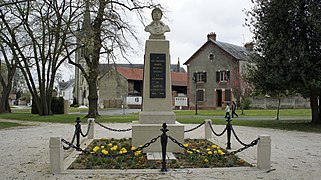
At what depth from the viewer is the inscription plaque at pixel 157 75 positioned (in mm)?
10891

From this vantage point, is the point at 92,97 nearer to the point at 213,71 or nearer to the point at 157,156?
the point at 157,156

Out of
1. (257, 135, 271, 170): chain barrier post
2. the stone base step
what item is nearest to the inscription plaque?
the stone base step

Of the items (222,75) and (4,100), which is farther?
(222,75)

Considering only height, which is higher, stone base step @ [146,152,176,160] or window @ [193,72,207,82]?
window @ [193,72,207,82]

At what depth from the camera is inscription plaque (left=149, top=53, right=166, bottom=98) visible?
429 inches

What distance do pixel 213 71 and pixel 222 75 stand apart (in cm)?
156

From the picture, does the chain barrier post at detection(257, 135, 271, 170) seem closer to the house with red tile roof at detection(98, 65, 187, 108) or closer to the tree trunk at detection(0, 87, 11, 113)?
the tree trunk at detection(0, 87, 11, 113)

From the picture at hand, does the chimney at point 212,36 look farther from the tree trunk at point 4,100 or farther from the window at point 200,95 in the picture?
the tree trunk at point 4,100

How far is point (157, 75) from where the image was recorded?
36.0ft

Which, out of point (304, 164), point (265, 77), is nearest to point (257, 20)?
point (265, 77)

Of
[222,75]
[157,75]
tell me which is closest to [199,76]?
[222,75]

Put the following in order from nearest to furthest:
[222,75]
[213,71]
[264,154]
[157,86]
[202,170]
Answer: [202,170]
[264,154]
[157,86]
[222,75]
[213,71]

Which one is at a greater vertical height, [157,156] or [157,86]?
[157,86]

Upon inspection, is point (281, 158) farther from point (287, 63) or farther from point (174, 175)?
point (287, 63)
